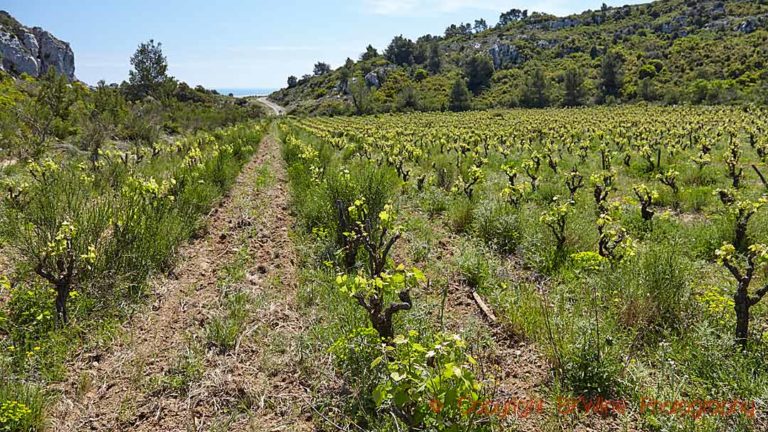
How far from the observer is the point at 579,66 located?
79688mm

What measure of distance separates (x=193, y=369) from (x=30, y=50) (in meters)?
86.8

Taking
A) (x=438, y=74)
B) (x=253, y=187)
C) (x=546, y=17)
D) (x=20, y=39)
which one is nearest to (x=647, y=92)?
(x=438, y=74)

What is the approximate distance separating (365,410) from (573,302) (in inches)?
105

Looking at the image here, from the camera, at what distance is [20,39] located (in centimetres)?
6350

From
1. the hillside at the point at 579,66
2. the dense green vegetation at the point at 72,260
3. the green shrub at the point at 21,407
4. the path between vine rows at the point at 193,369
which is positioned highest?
the hillside at the point at 579,66

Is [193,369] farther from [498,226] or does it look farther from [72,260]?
[498,226]

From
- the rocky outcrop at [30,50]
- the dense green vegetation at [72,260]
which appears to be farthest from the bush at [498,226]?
the rocky outcrop at [30,50]

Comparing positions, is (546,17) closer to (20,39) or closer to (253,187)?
(20,39)

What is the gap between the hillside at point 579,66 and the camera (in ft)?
183

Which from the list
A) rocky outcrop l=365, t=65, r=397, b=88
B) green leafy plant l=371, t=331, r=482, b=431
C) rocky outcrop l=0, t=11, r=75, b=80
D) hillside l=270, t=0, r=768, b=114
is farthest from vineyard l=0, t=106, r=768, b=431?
rocky outcrop l=365, t=65, r=397, b=88

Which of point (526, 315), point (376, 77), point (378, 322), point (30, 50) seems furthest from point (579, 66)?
point (30, 50)

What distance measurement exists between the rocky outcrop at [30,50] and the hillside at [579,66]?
4061 cm

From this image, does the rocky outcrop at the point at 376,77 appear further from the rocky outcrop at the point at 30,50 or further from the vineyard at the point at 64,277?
the vineyard at the point at 64,277

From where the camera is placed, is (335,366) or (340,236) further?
(340,236)
